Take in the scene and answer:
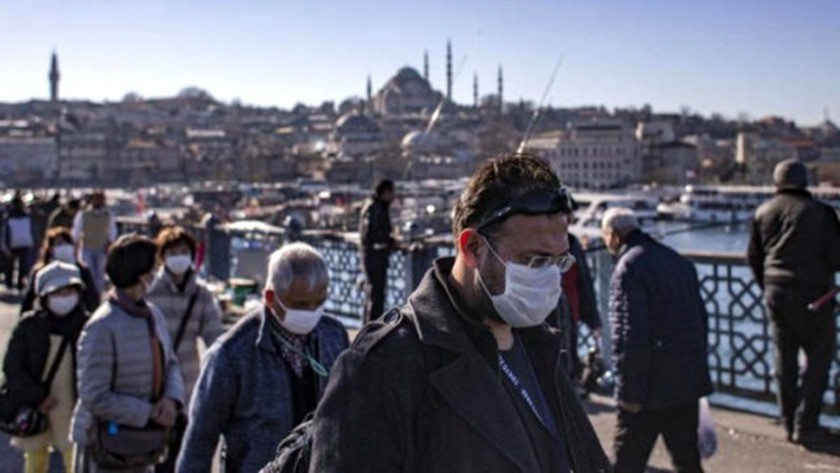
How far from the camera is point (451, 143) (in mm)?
125812

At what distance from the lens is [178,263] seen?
4395mm

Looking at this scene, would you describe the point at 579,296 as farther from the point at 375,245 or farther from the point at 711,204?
the point at 711,204

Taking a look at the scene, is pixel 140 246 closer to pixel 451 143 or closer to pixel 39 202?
pixel 39 202

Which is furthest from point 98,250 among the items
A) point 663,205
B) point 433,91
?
point 433,91

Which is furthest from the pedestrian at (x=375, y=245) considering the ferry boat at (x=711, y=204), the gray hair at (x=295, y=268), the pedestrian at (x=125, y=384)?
the ferry boat at (x=711, y=204)

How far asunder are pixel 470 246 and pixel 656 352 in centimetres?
220

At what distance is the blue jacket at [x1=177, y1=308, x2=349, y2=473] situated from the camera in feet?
A: 9.19

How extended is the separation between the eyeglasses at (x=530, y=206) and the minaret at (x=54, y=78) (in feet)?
514

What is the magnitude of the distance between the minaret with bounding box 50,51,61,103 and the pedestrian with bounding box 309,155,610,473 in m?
157

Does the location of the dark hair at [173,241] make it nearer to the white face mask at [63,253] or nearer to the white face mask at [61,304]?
the white face mask at [61,304]

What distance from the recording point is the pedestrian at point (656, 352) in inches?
151

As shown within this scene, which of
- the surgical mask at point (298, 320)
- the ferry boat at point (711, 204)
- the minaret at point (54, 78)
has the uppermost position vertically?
the minaret at point (54, 78)

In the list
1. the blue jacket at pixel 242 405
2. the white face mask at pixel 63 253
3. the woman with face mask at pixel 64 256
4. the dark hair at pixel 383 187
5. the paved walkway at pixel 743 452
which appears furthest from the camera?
the dark hair at pixel 383 187

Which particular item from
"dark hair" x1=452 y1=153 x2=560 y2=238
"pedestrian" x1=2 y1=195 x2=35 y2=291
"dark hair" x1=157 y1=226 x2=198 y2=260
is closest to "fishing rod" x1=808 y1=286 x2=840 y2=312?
"dark hair" x1=157 y1=226 x2=198 y2=260
